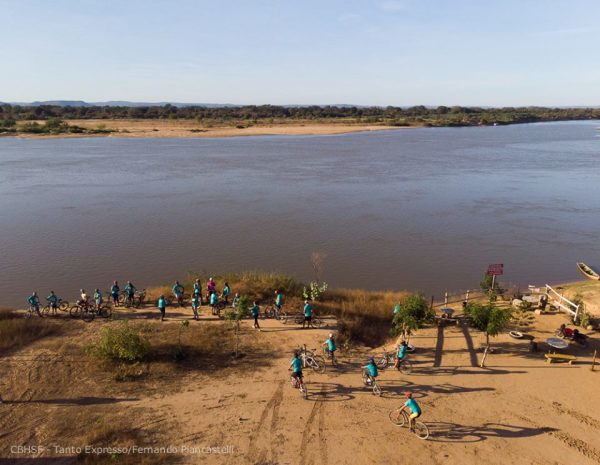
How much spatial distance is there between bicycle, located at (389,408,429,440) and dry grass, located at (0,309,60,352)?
11961 mm

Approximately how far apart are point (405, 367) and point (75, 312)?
1270 cm

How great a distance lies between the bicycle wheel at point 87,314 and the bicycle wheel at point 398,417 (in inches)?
464

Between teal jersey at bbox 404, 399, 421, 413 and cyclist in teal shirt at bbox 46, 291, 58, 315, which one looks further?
cyclist in teal shirt at bbox 46, 291, 58, 315

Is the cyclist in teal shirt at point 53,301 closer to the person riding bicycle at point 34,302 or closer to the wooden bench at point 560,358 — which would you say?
the person riding bicycle at point 34,302

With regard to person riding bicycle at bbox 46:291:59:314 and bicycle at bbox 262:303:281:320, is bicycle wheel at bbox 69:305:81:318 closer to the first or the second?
person riding bicycle at bbox 46:291:59:314

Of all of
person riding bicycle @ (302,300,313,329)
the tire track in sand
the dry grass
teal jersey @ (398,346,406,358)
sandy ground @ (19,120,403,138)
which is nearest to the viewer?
the tire track in sand

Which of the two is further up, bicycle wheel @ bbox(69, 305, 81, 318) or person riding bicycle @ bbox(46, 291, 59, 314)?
person riding bicycle @ bbox(46, 291, 59, 314)

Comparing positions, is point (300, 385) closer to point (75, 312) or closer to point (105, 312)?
point (105, 312)

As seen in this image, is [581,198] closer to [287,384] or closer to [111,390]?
[287,384]

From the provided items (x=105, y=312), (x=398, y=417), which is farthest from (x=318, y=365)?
(x=105, y=312)

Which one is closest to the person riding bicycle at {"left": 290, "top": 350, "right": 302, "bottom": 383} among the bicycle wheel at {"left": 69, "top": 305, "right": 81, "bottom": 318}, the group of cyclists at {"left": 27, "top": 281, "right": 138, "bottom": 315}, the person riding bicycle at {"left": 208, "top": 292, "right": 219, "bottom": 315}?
the person riding bicycle at {"left": 208, "top": 292, "right": 219, "bottom": 315}

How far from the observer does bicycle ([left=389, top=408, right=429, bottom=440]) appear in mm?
10945

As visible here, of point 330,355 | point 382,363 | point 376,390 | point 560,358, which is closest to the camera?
point 376,390

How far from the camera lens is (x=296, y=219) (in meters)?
33.5
